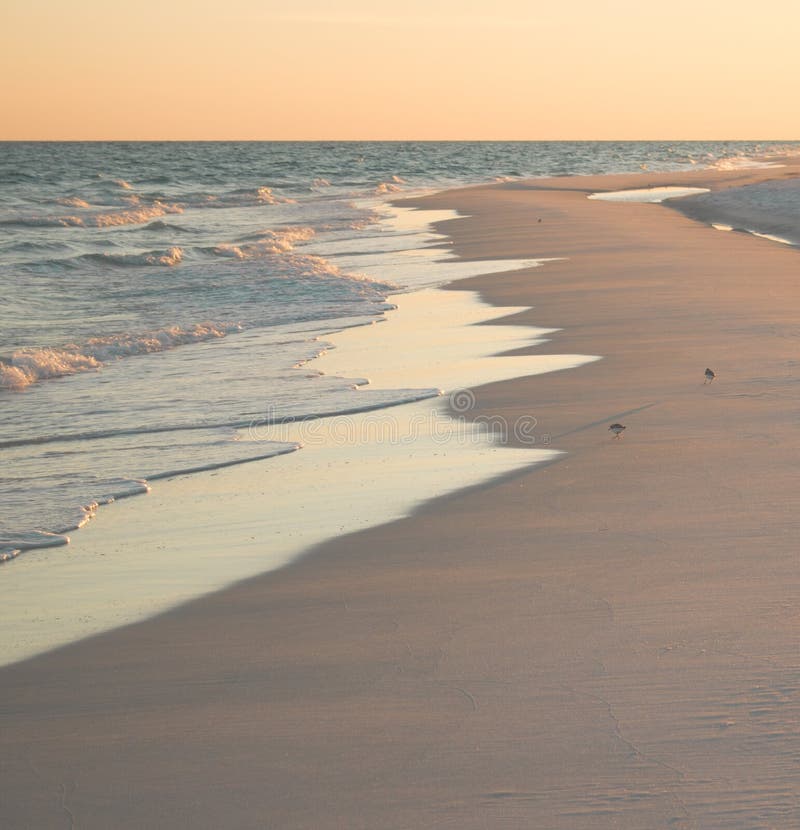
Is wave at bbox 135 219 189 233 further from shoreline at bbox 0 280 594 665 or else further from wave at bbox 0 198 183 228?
shoreline at bbox 0 280 594 665

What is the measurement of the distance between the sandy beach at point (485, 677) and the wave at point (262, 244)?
583 inches

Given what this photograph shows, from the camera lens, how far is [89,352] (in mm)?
10227

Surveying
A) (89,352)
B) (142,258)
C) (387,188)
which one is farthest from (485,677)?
(387,188)

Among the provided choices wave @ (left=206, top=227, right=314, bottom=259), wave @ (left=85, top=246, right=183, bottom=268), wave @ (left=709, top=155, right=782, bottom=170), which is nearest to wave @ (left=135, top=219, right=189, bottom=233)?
wave @ (left=206, top=227, right=314, bottom=259)

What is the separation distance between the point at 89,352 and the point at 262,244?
11164 mm

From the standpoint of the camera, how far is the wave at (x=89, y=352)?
9.22 metres

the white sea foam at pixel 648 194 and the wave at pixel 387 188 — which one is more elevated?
the white sea foam at pixel 648 194

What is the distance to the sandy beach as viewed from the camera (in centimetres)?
277

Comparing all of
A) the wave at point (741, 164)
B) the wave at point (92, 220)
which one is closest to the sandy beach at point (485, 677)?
the wave at point (92, 220)

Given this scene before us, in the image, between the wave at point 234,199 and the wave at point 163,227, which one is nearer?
the wave at point 163,227

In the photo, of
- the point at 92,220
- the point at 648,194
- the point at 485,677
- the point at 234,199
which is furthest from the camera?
the point at 234,199

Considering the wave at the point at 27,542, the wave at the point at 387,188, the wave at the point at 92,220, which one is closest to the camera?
the wave at the point at 27,542

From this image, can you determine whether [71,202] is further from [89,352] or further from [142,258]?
[89,352]

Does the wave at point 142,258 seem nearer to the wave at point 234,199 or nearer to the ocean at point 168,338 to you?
the ocean at point 168,338
